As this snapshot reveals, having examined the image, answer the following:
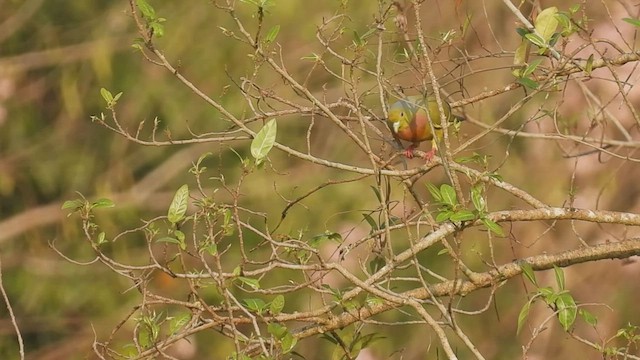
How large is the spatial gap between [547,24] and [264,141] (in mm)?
813

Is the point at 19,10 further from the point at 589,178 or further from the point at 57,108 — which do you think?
the point at 589,178

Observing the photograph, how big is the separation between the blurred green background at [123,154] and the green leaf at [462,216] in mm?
4657

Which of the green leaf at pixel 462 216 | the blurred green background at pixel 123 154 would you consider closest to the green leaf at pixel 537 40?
the green leaf at pixel 462 216

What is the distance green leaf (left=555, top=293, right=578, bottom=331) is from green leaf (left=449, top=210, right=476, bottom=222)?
298mm

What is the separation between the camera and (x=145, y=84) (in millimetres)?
7867

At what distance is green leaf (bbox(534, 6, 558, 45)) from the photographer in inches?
121

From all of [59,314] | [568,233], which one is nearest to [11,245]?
[59,314]

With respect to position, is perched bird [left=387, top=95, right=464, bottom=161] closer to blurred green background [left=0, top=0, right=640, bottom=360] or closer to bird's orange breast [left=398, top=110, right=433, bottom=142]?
bird's orange breast [left=398, top=110, right=433, bottom=142]

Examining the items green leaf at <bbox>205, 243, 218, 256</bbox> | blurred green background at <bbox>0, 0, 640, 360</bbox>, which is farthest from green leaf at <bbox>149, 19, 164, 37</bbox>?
blurred green background at <bbox>0, 0, 640, 360</bbox>

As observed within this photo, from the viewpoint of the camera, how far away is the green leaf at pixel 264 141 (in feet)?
9.29

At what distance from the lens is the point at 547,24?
3.08m

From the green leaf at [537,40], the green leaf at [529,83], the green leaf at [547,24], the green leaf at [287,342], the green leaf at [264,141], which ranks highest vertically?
the green leaf at [547,24]

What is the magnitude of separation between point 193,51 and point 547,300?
17.4ft

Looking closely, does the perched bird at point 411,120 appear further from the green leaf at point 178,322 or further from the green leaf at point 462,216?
the green leaf at point 178,322
